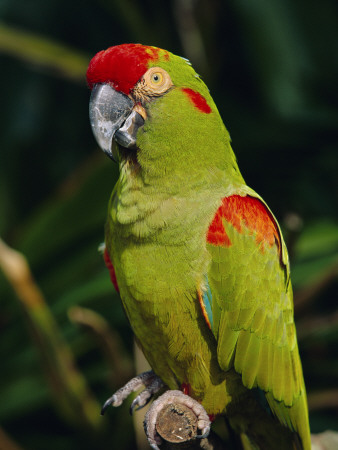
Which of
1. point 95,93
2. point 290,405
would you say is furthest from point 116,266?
point 290,405

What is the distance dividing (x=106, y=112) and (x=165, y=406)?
854 millimetres

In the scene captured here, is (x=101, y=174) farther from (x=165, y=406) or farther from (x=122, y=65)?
(x=165, y=406)

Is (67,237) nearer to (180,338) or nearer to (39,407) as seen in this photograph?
(39,407)

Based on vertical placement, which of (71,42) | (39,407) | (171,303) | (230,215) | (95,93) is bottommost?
(39,407)

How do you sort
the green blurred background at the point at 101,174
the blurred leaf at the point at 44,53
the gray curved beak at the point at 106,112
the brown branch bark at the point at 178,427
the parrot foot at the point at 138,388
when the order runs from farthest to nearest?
the blurred leaf at the point at 44,53 < the green blurred background at the point at 101,174 < the parrot foot at the point at 138,388 < the gray curved beak at the point at 106,112 < the brown branch bark at the point at 178,427

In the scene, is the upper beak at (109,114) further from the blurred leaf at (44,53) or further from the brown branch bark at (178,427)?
the blurred leaf at (44,53)

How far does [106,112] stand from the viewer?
1.68 meters

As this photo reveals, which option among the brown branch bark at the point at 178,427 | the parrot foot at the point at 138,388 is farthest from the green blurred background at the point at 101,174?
the brown branch bark at the point at 178,427

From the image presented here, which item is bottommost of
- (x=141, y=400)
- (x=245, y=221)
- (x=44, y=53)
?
(x=141, y=400)

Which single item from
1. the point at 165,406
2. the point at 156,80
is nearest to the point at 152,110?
the point at 156,80

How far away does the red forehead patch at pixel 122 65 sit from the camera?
5.40ft

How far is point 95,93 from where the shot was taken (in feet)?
5.56

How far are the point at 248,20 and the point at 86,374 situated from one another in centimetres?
212

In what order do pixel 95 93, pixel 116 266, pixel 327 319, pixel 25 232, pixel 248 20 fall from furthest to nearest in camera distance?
pixel 248 20
pixel 25 232
pixel 327 319
pixel 116 266
pixel 95 93
